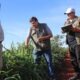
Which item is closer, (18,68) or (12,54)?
(18,68)

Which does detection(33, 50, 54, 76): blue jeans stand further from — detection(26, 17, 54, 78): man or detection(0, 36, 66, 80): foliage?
detection(0, 36, 66, 80): foliage

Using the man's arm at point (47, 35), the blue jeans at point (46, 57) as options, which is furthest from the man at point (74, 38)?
the blue jeans at point (46, 57)

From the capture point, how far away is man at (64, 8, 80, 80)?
1224 centimetres

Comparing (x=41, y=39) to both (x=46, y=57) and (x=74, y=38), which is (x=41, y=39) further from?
(x=74, y=38)

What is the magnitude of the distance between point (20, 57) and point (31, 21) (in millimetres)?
1058

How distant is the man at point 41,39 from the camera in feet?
41.7

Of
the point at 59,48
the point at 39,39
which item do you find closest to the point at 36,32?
the point at 39,39

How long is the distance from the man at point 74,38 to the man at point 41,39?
22.0 inches

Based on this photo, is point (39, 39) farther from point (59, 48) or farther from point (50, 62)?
point (59, 48)

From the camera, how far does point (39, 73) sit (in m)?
12.8

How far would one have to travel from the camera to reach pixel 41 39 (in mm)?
12766

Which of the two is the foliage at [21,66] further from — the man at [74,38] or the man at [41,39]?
the man at [74,38]

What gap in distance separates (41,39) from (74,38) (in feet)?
2.91

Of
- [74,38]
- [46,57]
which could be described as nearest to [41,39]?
[46,57]
